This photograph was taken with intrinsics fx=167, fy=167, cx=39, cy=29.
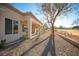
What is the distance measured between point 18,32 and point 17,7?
1.44ft

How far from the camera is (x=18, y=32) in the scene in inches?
116

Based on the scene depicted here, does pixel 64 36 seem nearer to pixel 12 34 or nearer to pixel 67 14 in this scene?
pixel 67 14

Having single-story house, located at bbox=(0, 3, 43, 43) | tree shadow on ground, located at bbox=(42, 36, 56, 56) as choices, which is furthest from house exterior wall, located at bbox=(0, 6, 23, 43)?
tree shadow on ground, located at bbox=(42, 36, 56, 56)

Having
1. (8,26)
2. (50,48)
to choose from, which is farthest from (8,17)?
(50,48)

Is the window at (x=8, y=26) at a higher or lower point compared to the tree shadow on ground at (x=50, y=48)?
higher

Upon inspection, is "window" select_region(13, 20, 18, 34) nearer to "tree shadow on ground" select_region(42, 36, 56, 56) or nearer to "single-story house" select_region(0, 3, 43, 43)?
"single-story house" select_region(0, 3, 43, 43)

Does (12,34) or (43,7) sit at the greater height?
(43,7)

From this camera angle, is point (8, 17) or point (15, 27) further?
point (15, 27)

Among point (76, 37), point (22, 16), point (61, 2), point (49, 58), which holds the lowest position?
point (49, 58)

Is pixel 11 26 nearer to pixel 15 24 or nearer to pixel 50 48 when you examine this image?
pixel 15 24

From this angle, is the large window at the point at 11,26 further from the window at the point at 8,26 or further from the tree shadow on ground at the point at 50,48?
the tree shadow on ground at the point at 50,48

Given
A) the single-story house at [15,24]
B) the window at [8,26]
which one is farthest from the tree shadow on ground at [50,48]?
the window at [8,26]

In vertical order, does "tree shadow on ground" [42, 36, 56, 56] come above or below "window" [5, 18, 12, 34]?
below

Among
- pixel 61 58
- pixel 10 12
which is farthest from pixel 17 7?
pixel 61 58
